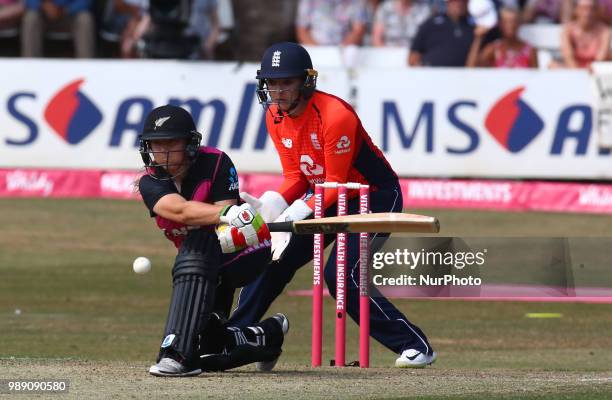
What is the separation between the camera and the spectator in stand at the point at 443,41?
17.8 meters

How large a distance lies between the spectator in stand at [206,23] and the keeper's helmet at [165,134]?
38.5 feet

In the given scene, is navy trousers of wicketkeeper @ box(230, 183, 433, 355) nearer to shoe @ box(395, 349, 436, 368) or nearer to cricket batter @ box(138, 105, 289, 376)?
shoe @ box(395, 349, 436, 368)

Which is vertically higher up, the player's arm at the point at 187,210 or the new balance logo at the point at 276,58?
the new balance logo at the point at 276,58

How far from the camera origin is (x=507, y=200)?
57.6 ft

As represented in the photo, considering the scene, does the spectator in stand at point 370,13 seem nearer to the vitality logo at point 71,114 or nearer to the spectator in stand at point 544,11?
the spectator in stand at point 544,11

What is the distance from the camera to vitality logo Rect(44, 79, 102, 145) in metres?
17.4

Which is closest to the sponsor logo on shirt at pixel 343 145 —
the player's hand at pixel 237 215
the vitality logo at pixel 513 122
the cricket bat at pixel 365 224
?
the cricket bat at pixel 365 224

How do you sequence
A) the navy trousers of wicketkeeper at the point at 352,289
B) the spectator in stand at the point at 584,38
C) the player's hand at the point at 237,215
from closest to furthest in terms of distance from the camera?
the player's hand at the point at 237,215 → the navy trousers of wicketkeeper at the point at 352,289 → the spectator in stand at the point at 584,38

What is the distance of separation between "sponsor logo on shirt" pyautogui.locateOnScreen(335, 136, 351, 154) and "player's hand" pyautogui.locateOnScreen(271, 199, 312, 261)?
0.37 metres

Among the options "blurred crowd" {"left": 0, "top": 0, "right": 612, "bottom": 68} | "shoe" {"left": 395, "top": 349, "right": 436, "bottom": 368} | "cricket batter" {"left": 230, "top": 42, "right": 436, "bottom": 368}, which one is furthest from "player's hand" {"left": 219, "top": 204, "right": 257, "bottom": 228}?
"blurred crowd" {"left": 0, "top": 0, "right": 612, "bottom": 68}

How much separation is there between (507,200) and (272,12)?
5.06 m

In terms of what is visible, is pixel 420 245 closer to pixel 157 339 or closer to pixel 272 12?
pixel 157 339

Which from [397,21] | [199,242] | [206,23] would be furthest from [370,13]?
[199,242]

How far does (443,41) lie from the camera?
58.5ft
